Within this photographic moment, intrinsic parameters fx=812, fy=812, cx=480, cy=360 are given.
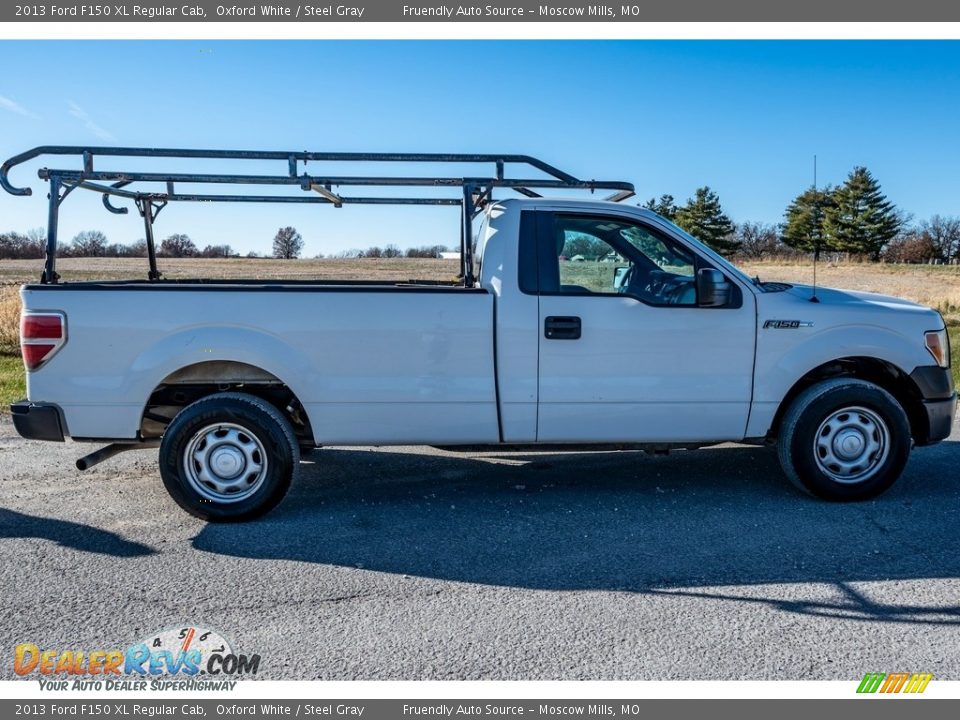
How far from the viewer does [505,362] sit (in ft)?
17.0

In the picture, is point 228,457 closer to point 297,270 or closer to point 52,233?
point 52,233

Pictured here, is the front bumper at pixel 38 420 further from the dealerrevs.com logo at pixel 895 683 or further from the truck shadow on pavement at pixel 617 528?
the dealerrevs.com logo at pixel 895 683

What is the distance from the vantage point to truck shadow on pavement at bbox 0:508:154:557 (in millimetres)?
4652

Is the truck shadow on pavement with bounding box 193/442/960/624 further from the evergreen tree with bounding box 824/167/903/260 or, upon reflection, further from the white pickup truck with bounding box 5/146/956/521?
the evergreen tree with bounding box 824/167/903/260

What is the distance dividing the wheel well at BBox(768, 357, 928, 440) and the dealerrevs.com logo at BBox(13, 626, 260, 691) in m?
3.82

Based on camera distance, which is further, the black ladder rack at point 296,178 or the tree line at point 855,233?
the tree line at point 855,233

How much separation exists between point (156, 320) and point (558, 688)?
131 inches

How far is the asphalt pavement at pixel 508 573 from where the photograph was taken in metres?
3.45

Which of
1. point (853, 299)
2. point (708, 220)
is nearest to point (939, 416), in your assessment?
point (853, 299)

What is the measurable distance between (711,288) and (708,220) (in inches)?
3059

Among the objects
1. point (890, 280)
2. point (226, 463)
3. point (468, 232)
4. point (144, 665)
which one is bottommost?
point (144, 665)

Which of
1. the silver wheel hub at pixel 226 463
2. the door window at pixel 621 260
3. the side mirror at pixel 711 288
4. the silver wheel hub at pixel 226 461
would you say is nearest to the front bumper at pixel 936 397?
the side mirror at pixel 711 288

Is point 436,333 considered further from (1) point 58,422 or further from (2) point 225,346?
(1) point 58,422

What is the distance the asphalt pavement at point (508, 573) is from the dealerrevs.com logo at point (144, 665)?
0.25 feet
